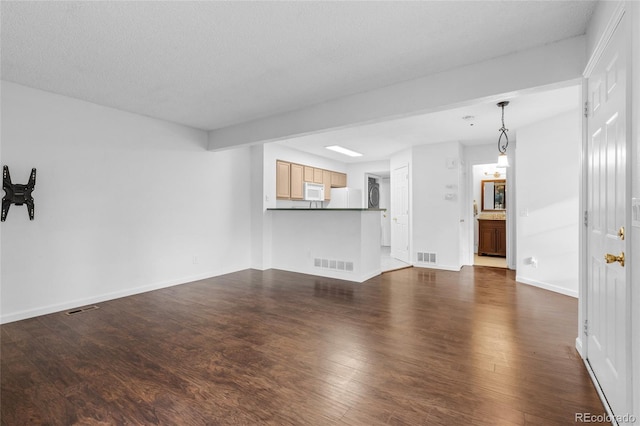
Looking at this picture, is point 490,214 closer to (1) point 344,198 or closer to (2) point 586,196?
(1) point 344,198

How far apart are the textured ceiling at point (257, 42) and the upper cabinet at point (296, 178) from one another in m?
2.69

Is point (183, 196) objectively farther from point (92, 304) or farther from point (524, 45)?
point (524, 45)

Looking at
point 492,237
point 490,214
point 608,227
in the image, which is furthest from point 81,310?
point 490,214

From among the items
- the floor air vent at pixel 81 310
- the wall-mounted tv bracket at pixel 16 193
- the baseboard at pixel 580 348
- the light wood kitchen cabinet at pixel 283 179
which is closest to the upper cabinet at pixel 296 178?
the light wood kitchen cabinet at pixel 283 179

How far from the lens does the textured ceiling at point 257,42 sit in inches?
77.9

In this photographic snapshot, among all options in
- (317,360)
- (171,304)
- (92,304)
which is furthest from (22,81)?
(317,360)

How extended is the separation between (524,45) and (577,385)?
2506 mm

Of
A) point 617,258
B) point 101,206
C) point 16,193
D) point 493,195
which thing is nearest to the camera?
point 617,258

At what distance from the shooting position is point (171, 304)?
3660mm

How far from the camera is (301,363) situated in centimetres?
222

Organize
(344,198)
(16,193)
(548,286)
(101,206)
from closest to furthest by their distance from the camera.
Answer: (16,193) → (101,206) → (548,286) → (344,198)

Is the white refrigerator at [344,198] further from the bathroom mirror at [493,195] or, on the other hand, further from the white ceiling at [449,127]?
the bathroom mirror at [493,195]

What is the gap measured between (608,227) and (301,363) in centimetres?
213

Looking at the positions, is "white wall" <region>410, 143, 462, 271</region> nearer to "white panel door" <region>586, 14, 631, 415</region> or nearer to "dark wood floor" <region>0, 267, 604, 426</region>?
"dark wood floor" <region>0, 267, 604, 426</region>
